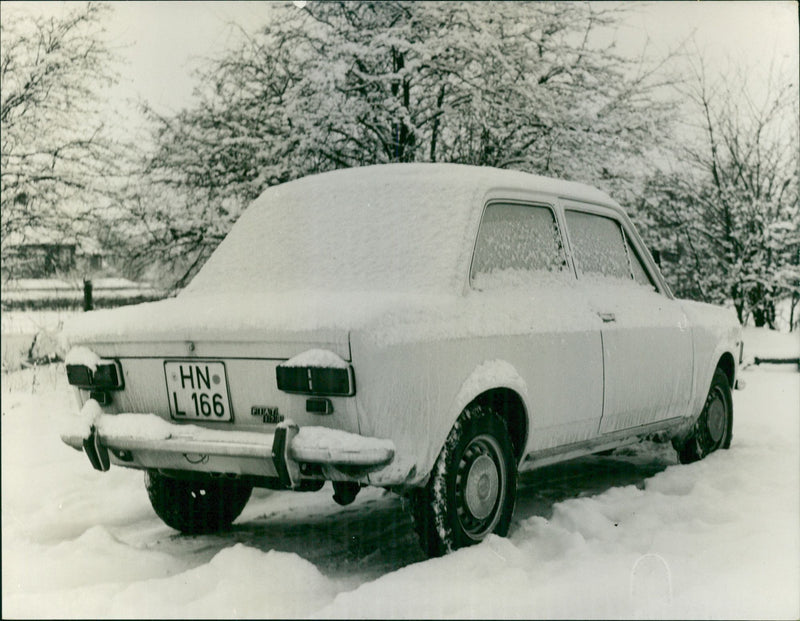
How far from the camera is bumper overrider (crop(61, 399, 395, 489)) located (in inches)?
121

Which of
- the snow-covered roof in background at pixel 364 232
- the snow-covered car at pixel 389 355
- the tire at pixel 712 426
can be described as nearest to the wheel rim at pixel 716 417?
the tire at pixel 712 426

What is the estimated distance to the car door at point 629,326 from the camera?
4.63 metres

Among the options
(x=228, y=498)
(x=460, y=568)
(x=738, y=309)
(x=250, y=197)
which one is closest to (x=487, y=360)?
(x=460, y=568)

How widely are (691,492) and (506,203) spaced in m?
1.98

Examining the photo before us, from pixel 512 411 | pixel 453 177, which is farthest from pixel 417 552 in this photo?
pixel 453 177

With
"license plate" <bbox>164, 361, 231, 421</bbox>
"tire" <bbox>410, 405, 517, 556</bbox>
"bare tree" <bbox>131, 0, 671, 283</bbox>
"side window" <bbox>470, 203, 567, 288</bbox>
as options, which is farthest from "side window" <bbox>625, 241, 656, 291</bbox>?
"bare tree" <bbox>131, 0, 671, 283</bbox>

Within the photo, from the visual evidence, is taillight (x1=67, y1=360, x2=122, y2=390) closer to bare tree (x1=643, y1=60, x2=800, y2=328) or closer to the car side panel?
the car side panel

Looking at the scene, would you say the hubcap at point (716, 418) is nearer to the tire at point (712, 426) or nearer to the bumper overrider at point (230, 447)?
the tire at point (712, 426)

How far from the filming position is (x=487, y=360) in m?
3.68

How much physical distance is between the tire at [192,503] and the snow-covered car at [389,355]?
0.01m

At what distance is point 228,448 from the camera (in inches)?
129

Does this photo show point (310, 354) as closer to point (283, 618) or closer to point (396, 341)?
point (396, 341)

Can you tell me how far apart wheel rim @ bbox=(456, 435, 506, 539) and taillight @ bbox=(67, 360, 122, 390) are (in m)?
1.57

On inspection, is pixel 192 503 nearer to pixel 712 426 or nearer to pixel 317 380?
pixel 317 380
